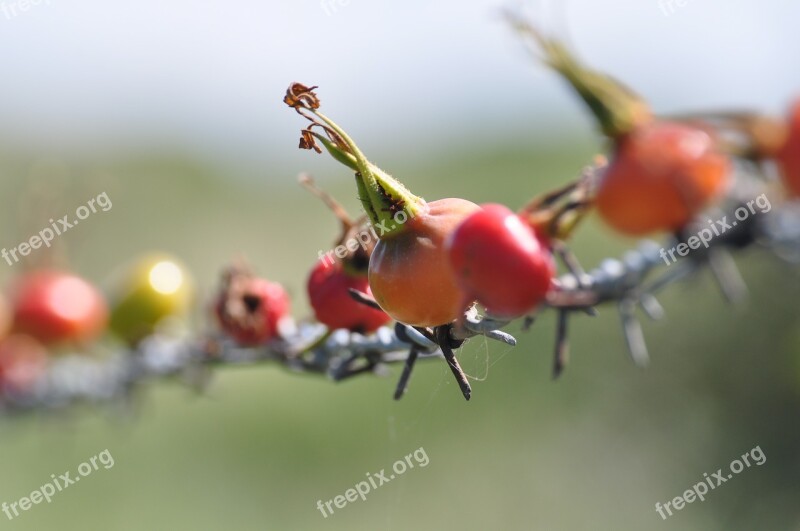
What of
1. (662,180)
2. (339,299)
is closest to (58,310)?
(339,299)

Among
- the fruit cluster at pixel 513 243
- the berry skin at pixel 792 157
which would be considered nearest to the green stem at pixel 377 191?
the fruit cluster at pixel 513 243

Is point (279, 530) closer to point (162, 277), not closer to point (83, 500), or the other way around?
point (83, 500)

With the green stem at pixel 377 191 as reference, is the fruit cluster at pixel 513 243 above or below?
below

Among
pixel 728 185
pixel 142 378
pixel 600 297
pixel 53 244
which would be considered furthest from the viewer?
pixel 53 244

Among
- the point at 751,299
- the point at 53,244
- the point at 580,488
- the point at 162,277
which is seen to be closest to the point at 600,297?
the point at 162,277

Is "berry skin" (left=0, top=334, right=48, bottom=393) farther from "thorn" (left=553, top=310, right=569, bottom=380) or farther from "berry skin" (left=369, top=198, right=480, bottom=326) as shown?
"thorn" (left=553, top=310, right=569, bottom=380)

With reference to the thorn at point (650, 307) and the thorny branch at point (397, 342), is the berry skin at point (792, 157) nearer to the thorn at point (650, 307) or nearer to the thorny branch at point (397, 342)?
the thorny branch at point (397, 342)
